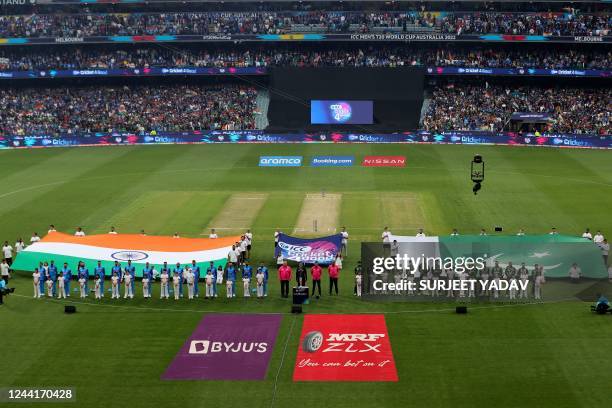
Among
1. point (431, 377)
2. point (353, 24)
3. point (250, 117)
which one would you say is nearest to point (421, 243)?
point (431, 377)

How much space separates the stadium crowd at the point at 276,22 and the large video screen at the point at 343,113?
24.5 ft

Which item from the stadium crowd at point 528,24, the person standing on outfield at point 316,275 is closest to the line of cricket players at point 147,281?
the person standing on outfield at point 316,275

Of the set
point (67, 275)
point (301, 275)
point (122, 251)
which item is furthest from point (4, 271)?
point (301, 275)

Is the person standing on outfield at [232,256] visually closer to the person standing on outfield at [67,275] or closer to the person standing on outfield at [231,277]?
the person standing on outfield at [231,277]

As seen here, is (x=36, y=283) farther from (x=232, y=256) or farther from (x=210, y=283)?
(x=232, y=256)

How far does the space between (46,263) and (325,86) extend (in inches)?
1899

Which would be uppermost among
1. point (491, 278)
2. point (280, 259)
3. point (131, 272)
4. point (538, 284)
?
point (491, 278)

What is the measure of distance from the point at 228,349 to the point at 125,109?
176 feet

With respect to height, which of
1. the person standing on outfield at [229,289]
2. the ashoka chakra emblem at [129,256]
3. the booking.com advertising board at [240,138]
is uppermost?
the ashoka chakra emblem at [129,256]

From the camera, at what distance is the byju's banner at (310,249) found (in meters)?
35.3

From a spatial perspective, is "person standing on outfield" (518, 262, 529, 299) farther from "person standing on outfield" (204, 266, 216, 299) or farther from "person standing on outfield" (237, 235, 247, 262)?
"person standing on outfield" (237, 235, 247, 262)

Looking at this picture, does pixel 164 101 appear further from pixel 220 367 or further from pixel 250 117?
pixel 220 367

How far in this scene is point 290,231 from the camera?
42.2 m

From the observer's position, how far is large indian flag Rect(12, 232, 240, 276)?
1366 inches
